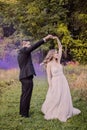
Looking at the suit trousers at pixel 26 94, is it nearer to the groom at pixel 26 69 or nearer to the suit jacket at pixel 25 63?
the groom at pixel 26 69

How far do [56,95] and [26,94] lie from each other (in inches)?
27.8

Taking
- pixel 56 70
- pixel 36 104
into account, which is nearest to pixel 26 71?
pixel 56 70

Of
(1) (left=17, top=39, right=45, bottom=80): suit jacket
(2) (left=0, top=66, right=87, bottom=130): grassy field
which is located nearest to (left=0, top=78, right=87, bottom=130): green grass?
(2) (left=0, top=66, right=87, bottom=130): grassy field

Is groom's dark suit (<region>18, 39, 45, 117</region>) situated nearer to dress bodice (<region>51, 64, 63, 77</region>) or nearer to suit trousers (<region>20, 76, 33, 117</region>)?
suit trousers (<region>20, 76, 33, 117</region>)

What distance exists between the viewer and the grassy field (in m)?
8.70

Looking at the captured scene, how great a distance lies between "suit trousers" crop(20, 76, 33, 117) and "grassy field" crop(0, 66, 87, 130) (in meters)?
0.18

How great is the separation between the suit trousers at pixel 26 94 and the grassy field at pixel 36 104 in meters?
0.18

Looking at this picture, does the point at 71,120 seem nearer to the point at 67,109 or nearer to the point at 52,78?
the point at 67,109

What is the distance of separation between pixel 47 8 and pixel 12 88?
9586 mm

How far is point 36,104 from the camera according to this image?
1166cm

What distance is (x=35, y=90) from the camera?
14.8 meters

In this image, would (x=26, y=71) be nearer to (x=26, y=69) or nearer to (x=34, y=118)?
(x=26, y=69)

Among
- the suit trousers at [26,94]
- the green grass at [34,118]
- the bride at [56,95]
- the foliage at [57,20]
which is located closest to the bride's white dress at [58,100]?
the bride at [56,95]

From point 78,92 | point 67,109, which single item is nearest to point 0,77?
point 78,92
